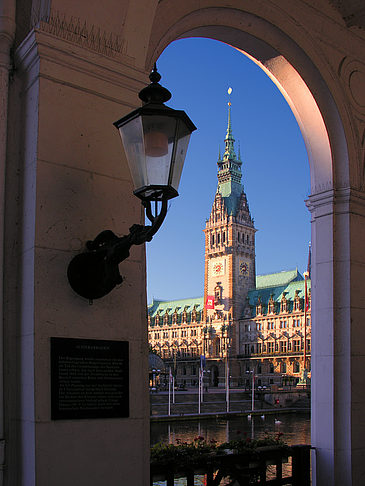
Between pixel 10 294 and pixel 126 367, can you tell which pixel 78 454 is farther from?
pixel 10 294

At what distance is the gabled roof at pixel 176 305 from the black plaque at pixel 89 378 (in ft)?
276

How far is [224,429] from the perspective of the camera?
25859 millimetres

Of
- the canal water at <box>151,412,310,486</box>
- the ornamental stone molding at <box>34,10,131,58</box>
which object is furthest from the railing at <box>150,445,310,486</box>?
the canal water at <box>151,412,310,486</box>

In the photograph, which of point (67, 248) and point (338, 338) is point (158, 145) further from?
point (338, 338)

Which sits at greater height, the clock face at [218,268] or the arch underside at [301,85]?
the clock face at [218,268]

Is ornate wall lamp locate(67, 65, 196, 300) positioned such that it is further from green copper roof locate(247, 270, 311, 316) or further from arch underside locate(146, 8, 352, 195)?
green copper roof locate(247, 270, 311, 316)

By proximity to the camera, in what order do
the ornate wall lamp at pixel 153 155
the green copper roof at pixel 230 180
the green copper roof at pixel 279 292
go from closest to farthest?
1. the ornate wall lamp at pixel 153 155
2. the green copper roof at pixel 279 292
3. the green copper roof at pixel 230 180

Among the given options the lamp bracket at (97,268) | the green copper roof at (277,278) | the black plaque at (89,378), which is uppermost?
the green copper roof at (277,278)

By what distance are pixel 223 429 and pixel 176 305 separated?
67.0m

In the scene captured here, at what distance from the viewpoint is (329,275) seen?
5414mm

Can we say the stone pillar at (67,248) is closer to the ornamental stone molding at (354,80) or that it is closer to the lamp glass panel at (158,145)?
the lamp glass panel at (158,145)

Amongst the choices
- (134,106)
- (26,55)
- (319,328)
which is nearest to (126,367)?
(134,106)

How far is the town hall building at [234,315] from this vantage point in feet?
237

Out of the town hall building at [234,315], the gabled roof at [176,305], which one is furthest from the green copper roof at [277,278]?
the gabled roof at [176,305]
